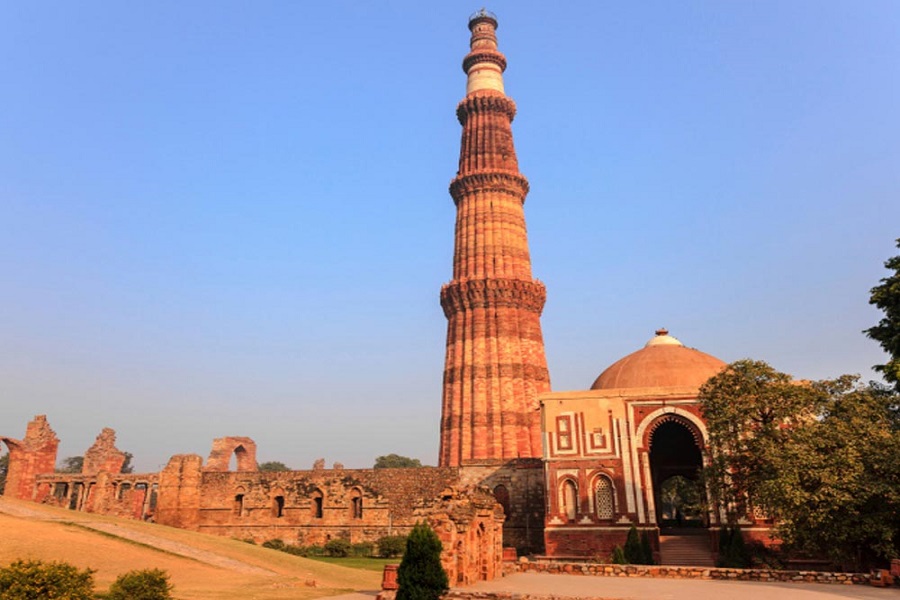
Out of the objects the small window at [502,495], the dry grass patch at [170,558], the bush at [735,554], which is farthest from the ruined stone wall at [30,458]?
the bush at [735,554]

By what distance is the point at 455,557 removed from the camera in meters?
13.3

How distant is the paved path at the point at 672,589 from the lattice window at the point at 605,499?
6688mm

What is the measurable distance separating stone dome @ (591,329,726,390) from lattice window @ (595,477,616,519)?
4.17m


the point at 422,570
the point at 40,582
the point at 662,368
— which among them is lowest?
the point at 422,570

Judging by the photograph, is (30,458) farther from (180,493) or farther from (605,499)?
(605,499)

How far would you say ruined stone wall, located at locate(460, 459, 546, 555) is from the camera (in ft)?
85.6

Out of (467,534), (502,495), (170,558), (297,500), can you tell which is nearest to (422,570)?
(467,534)

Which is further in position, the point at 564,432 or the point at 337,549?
the point at 337,549

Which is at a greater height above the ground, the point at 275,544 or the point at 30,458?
the point at 30,458

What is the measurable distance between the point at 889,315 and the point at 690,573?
10.1 m

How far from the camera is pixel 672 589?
43.1 ft

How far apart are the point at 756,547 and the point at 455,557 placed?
1222 centimetres

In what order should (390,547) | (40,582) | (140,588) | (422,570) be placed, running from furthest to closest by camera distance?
(390,547)
(422,570)
(140,588)
(40,582)

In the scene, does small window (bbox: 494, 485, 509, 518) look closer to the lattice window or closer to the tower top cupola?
the lattice window
